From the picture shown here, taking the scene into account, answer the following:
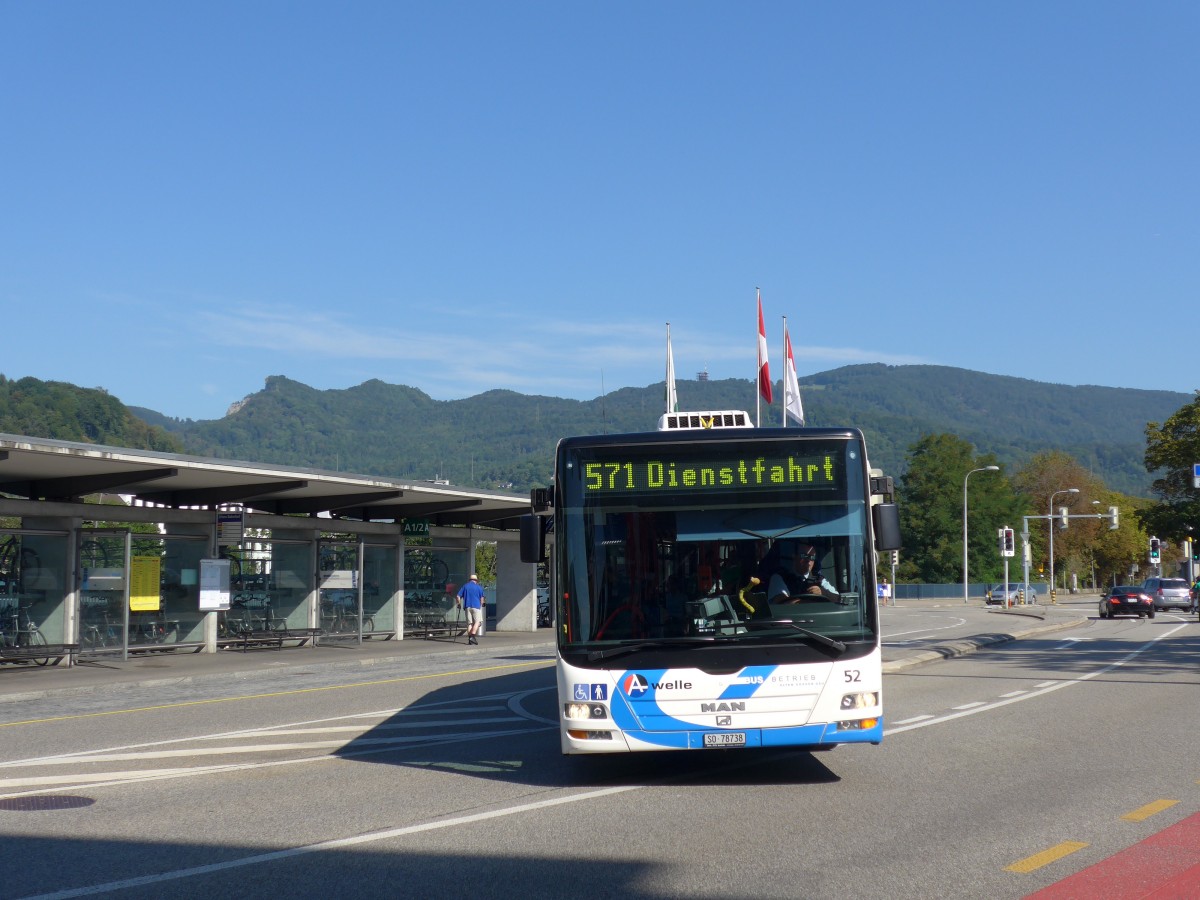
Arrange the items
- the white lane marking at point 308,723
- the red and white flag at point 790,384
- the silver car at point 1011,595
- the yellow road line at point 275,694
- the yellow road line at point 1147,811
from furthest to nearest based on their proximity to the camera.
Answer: the silver car at point 1011,595, the red and white flag at point 790,384, the yellow road line at point 275,694, the white lane marking at point 308,723, the yellow road line at point 1147,811

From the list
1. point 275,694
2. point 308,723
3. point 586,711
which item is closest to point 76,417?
point 275,694

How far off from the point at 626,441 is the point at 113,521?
16.5 m

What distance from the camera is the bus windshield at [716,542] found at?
31.1 feet

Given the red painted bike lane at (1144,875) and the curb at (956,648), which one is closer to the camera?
the red painted bike lane at (1144,875)

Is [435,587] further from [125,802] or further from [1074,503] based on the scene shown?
[1074,503]

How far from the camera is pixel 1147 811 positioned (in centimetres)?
842

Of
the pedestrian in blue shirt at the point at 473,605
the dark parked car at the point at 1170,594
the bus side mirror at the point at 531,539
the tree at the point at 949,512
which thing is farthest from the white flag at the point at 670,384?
the tree at the point at 949,512

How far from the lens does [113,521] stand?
23516mm

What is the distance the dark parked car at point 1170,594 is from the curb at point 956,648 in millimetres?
23702

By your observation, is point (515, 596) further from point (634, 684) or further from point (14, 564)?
point (634, 684)

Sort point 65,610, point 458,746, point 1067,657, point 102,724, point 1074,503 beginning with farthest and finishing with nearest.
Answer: point 1074,503 → point 1067,657 → point 65,610 → point 102,724 → point 458,746

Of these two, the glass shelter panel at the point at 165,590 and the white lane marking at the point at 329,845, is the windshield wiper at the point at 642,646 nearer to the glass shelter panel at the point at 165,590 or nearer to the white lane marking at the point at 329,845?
the white lane marking at the point at 329,845

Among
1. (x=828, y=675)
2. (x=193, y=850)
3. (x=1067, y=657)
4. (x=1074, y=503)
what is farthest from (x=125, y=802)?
(x=1074, y=503)

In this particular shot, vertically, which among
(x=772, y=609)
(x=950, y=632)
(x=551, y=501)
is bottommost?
(x=950, y=632)
